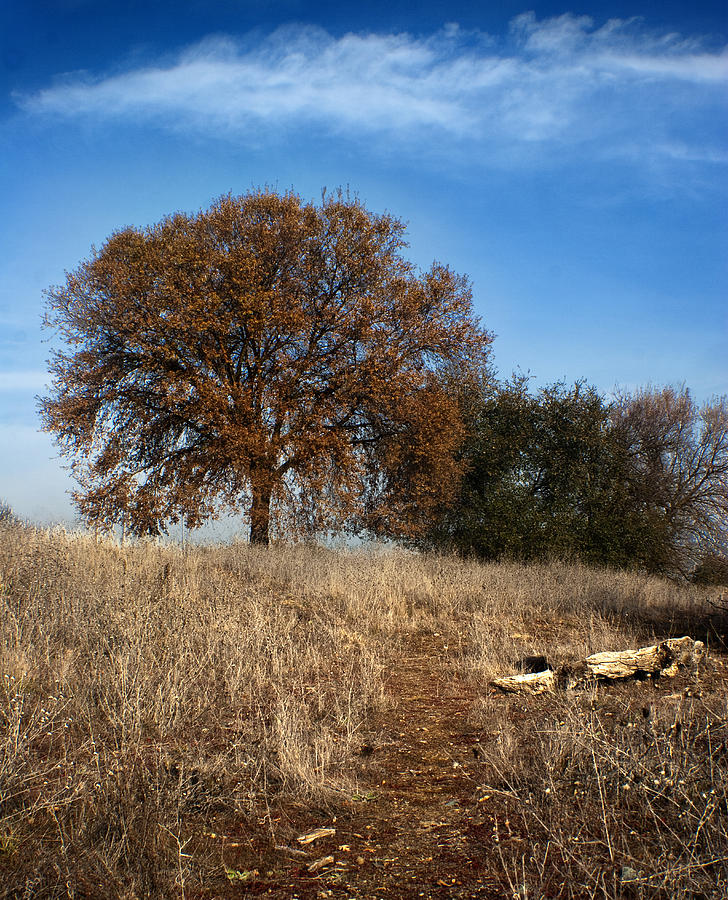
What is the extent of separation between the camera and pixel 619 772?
163 inches

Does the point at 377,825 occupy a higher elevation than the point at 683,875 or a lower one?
lower

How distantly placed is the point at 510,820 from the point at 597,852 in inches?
24.2

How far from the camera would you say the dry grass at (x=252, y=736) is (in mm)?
3502

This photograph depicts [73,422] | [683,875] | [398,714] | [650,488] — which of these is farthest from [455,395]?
[683,875]

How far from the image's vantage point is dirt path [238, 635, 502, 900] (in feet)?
11.2

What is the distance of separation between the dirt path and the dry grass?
0.67 ft

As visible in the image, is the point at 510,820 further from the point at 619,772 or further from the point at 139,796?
the point at 139,796

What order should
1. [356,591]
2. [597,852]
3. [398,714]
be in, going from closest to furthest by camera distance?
1. [597,852]
2. [398,714]
3. [356,591]

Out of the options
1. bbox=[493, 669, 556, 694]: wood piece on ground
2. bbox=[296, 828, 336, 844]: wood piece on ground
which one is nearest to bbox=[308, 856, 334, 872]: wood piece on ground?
bbox=[296, 828, 336, 844]: wood piece on ground

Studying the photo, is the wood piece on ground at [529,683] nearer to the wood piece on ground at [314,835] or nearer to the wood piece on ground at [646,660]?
the wood piece on ground at [646,660]

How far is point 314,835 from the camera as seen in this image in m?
3.91

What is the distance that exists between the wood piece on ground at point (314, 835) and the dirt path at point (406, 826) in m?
0.03

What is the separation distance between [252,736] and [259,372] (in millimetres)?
14817

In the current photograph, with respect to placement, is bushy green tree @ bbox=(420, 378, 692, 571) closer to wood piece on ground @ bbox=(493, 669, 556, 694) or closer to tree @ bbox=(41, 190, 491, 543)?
tree @ bbox=(41, 190, 491, 543)
